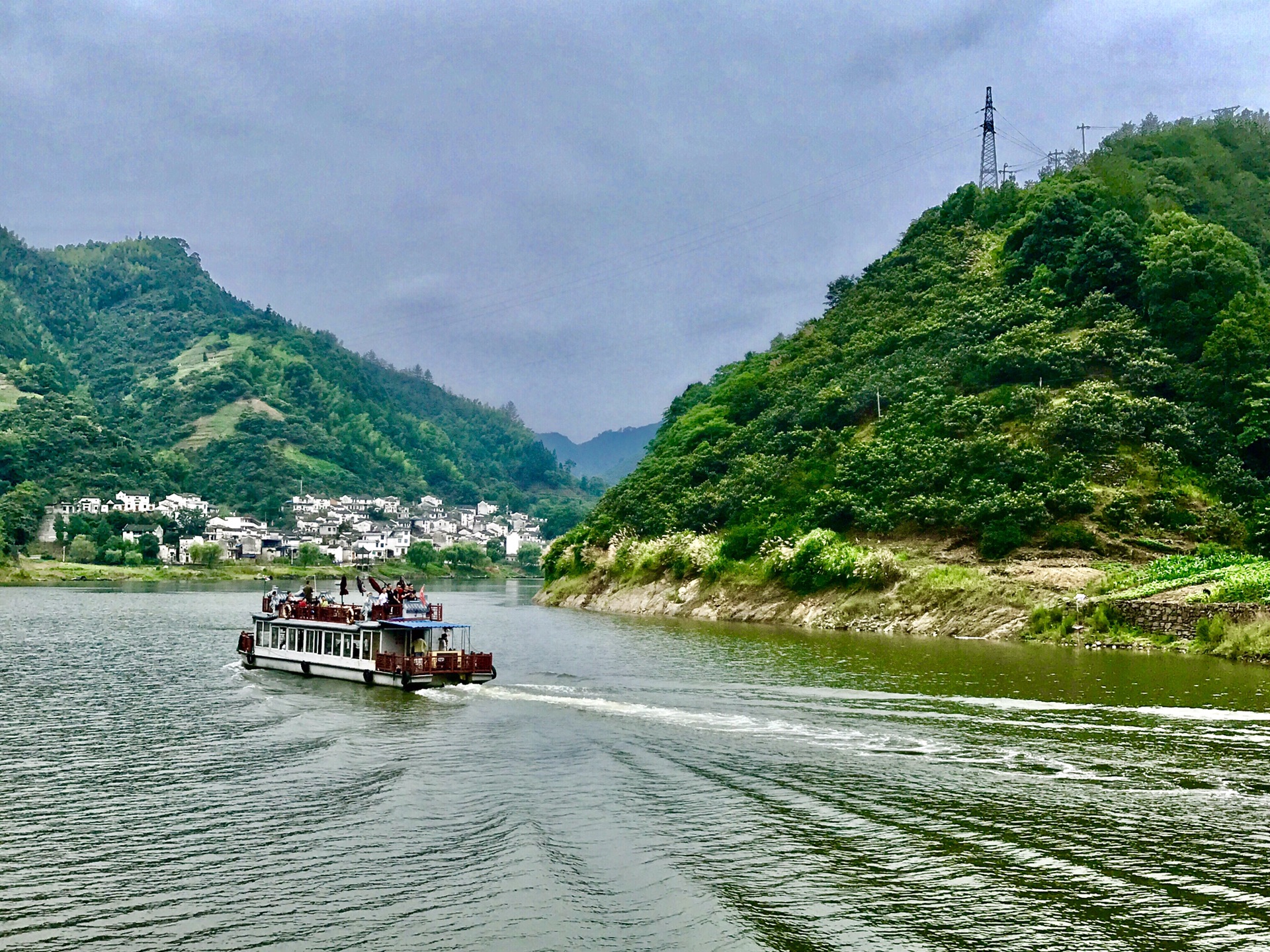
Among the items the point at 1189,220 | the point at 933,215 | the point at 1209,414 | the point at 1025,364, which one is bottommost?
the point at 1209,414

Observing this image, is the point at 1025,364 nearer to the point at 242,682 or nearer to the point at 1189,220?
the point at 1189,220

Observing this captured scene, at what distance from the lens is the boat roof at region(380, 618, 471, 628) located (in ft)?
164

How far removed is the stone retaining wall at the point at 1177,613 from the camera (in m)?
54.0

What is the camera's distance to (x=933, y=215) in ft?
448

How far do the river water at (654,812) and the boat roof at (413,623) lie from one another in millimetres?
3225

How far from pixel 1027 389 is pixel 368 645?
189 feet

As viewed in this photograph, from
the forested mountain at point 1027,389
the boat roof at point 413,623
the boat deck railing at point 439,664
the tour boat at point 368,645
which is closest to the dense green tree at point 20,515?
the forested mountain at point 1027,389

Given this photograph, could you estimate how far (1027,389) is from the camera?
85.3m

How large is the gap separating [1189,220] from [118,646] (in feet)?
313

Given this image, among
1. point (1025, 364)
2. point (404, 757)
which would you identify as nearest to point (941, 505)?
point (1025, 364)

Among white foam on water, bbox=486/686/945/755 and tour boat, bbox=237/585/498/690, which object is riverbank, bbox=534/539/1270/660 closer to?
white foam on water, bbox=486/686/945/755

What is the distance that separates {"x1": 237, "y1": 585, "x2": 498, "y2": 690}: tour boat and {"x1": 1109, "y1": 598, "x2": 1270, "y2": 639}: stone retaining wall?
3558 cm

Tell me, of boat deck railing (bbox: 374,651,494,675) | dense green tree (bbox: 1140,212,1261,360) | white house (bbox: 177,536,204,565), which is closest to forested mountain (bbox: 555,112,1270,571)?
dense green tree (bbox: 1140,212,1261,360)

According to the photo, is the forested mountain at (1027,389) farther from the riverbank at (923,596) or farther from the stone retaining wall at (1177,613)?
the stone retaining wall at (1177,613)
